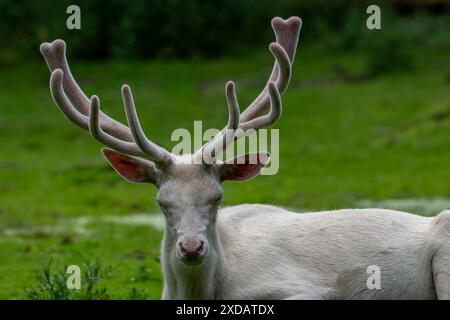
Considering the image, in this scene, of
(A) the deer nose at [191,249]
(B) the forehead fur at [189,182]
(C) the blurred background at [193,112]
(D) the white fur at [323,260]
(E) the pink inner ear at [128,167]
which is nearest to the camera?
→ (A) the deer nose at [191,249]

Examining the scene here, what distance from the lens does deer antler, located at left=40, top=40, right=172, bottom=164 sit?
7719mm

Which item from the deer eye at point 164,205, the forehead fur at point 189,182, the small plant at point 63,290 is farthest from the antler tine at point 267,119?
the small plant at point 63,290

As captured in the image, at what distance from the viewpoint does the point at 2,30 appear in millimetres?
35562

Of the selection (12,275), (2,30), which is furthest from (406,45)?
(12,275)

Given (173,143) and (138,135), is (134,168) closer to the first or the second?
(138,135)

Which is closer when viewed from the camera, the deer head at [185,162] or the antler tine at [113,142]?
the deer head at [185,162]

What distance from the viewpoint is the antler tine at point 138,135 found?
7684 mm

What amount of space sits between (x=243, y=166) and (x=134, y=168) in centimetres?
81

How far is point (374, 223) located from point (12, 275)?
484 cm

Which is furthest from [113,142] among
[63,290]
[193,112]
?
[193,112]

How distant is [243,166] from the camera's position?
26.7 feet

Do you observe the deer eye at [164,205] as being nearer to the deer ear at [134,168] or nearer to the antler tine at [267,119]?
the deer ear at [134,168]

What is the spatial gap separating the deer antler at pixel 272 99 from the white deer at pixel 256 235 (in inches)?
0.4

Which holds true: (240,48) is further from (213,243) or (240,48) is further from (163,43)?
(213,243)
